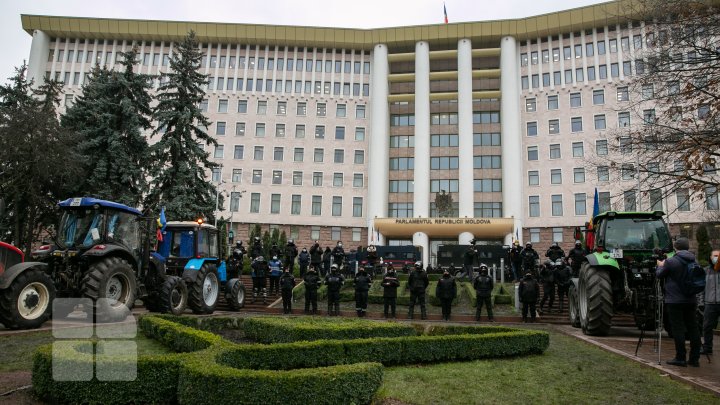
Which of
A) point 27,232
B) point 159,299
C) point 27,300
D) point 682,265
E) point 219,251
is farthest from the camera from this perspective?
point 27,232

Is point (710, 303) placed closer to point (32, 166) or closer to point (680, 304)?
point (680, 304)

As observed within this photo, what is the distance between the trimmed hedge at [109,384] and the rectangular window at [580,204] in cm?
4660

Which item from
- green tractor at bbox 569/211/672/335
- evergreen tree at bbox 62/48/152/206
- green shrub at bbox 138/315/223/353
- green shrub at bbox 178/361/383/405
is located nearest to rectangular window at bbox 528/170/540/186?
evergreen tree at bbox 62/48/152/206

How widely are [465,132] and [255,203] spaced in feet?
74.8

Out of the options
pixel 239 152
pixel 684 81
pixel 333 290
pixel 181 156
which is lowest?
pixel 333 290


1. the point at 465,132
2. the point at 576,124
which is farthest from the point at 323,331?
the point at 576,124

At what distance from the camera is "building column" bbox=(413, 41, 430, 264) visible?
47781 mm

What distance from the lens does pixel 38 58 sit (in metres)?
50.9

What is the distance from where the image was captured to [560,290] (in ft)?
56.3

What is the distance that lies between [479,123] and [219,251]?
1584 inches

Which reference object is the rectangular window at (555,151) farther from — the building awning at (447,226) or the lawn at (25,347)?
the lawn at (25,347)

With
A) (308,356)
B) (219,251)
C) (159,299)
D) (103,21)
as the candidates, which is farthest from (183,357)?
(103,21)

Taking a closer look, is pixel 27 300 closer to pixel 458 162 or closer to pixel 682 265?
pixel 682 265

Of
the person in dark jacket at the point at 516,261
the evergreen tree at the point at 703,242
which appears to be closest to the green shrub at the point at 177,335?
the person in dark jacket at the point at 516,261
